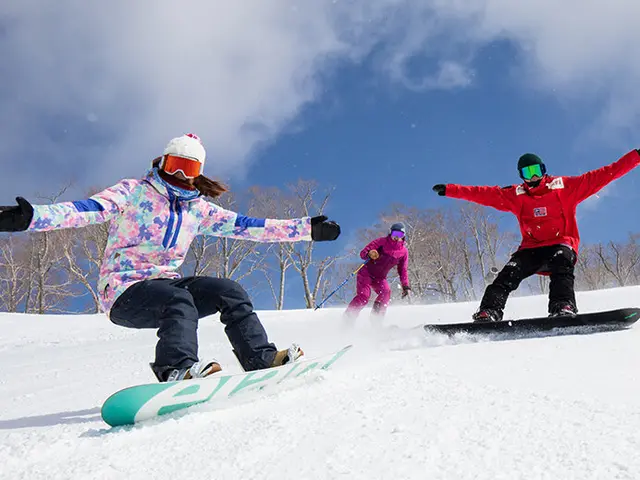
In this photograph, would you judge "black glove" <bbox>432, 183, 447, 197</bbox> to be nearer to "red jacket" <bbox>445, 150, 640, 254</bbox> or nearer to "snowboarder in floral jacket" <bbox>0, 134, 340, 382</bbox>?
"red jacket" <bbox>445, 150, 640, 254</bbox>

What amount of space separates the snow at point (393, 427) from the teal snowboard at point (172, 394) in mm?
54

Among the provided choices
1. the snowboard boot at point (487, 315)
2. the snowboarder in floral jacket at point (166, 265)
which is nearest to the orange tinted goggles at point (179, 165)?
the snowboarder in floral jacket at point (166, 265)

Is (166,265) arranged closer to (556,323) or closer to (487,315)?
(487,315)

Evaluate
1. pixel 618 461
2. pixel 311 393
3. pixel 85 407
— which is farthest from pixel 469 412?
pixel 85 407

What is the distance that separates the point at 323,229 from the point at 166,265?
3.32 ft

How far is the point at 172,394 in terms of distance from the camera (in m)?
1.85

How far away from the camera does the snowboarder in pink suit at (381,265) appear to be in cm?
767

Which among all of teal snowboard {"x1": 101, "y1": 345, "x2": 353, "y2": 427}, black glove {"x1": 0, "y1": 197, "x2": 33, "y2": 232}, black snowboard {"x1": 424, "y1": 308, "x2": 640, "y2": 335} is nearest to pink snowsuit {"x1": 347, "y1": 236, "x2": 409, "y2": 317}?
black snowboard {"x1": 424, "y1": 308, "x2": 640, "y2": 335}

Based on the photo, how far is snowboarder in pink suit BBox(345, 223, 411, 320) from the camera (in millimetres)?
7668

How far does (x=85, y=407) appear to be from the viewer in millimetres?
2654

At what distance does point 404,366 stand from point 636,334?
1944 millimetres

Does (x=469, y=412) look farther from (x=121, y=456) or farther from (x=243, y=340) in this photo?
(x=243, y=340)

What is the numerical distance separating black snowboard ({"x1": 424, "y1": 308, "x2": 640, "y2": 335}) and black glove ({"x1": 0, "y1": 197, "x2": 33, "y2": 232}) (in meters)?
3.10

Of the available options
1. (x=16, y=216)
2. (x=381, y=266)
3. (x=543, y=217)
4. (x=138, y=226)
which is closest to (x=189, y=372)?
(x=138, y=226)
